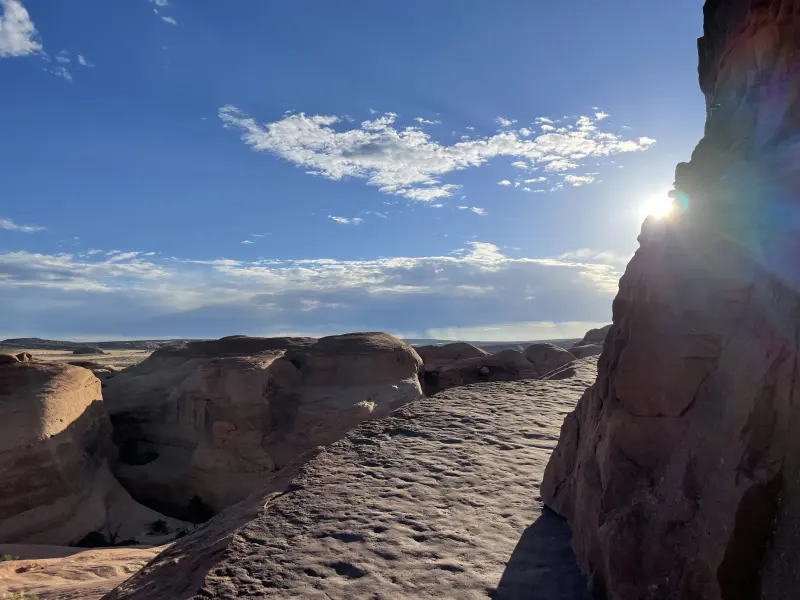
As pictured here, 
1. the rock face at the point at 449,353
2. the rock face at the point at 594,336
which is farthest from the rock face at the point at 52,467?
the rock face at the point at 594,336

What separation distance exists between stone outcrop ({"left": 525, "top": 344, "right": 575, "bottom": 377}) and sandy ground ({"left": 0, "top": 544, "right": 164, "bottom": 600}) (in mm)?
14871

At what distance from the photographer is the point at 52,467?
11.9m

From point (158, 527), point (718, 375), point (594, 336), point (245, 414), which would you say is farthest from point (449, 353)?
point (718, 375)

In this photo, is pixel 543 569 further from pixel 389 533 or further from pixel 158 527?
pixel 158 527

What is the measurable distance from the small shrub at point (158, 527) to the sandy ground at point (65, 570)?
2.99 metres

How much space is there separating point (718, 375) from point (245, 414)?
13.6m

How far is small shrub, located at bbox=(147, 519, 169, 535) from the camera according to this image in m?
13.0

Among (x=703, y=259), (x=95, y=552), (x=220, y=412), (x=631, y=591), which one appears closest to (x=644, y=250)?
(x=703, y=259)

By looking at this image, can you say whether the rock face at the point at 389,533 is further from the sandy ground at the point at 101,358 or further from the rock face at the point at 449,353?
the sandy ground at the point at 101,358

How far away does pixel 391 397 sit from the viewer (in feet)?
50.1

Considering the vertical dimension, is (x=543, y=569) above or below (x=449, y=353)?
below

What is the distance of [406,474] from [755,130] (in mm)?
3567

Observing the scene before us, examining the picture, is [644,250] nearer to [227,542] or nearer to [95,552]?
[227,542]

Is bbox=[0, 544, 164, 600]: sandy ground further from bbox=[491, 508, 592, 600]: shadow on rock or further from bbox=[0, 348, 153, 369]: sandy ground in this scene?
bbox=[0, 348, 153, 369]: sandy ground
